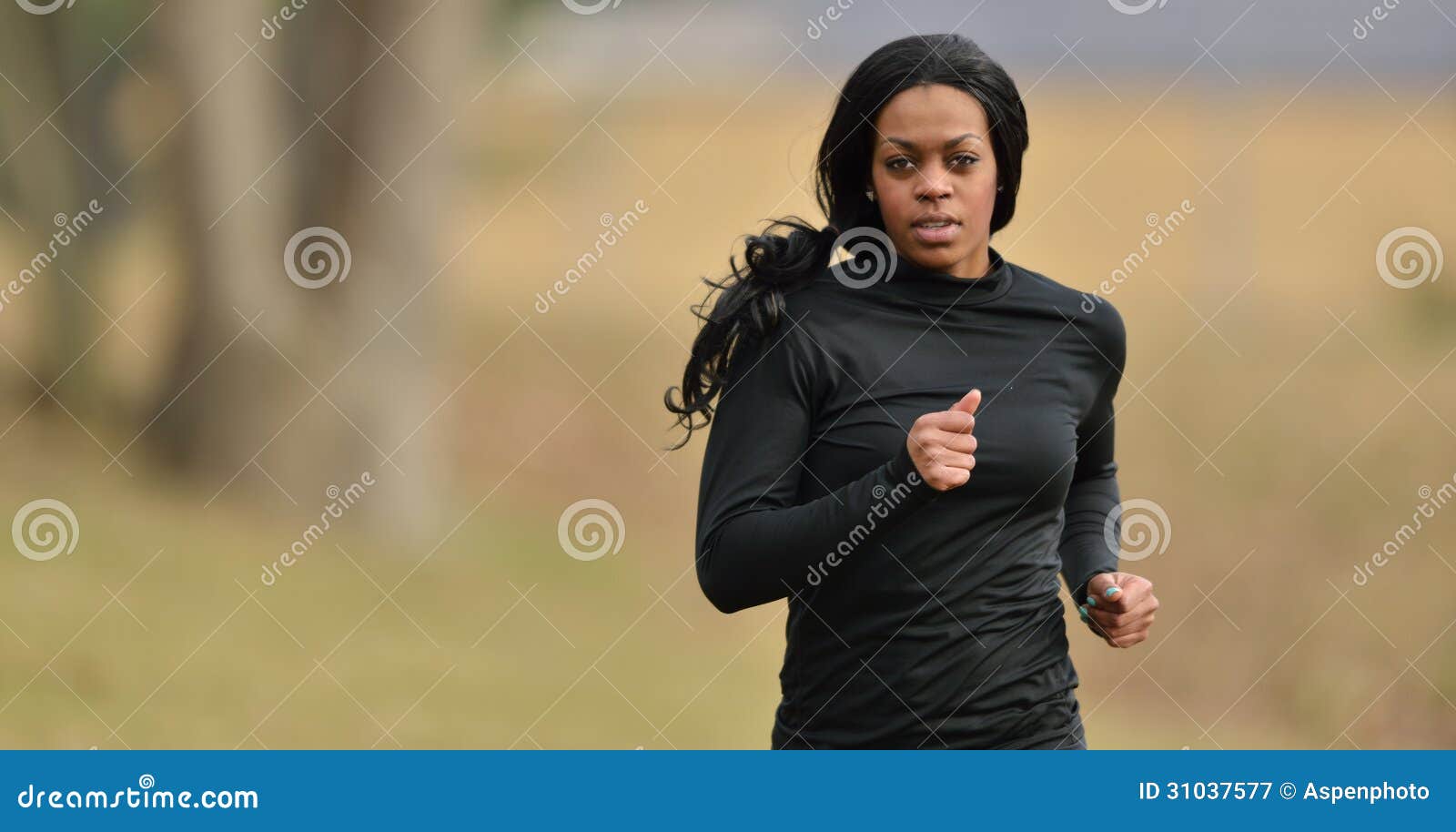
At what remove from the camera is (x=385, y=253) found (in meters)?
10.0

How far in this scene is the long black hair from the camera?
2518 mm

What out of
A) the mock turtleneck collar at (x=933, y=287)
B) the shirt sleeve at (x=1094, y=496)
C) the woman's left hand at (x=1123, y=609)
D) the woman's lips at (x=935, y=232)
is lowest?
the woman's left hand at (x=1123, y=609)

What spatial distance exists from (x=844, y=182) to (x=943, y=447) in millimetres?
605

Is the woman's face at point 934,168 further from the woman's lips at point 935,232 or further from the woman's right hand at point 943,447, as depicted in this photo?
the woman's right hand at point 943,447

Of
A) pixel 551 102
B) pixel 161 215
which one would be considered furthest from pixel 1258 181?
pixel 161 215

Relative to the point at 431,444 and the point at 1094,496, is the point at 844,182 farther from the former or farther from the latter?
the point at 431,444

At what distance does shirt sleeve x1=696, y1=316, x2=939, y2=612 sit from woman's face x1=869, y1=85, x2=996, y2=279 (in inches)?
10.5

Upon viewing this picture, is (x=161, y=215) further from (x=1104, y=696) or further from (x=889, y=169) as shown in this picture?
(x=889, y=169)

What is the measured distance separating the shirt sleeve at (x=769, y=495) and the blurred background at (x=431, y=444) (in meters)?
3.38

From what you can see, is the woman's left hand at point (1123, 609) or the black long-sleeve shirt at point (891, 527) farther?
the woman's left hand at point (1123, 609)

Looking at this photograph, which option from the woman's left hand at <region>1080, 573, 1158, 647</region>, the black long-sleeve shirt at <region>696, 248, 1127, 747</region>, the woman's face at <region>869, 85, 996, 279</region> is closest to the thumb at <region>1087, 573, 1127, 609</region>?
the woman's left hand at <region>1080, 573, 1158, 647</region>

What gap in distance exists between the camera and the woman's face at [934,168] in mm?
2504

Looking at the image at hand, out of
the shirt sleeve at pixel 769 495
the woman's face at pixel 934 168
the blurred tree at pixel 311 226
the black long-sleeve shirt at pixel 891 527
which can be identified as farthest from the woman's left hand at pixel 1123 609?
the blurred tree at pixel 311 226

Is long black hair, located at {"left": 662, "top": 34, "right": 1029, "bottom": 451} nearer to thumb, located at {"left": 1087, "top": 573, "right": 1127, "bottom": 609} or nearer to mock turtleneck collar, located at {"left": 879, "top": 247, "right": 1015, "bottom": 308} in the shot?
mock turtleneck collar, located at {"left": 879, "top": 247, "right": 1015, "bottom": 308}
